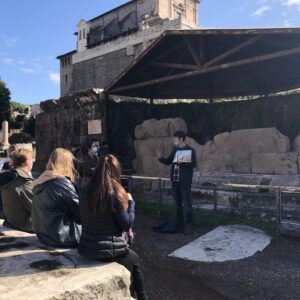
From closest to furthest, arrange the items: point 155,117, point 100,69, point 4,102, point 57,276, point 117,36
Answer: point 57,276, point 155,117, point 4,102, point 100,69, point 117,36

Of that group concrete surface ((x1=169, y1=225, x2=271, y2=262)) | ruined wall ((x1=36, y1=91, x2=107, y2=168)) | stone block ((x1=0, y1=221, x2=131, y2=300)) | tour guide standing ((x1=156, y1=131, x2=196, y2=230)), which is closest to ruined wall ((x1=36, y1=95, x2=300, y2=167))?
ruined wall ((x1=36, y1=91, x2=107, y2=168))

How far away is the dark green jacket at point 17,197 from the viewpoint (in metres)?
4.66

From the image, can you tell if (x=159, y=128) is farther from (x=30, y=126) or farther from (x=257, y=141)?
(x=30, y=126)

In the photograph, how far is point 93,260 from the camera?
11.5ft

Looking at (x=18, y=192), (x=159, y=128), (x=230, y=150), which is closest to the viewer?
(x=18, y=192)

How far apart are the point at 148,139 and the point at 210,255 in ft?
21.1

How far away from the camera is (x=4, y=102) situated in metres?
45.1

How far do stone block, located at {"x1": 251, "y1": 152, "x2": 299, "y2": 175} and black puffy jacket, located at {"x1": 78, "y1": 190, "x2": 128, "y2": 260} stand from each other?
6310 mm

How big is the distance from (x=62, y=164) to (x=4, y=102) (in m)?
44.5

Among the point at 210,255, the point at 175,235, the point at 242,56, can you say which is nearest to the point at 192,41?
the point at 242,56

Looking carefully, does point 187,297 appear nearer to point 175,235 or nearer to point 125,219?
point 125,219

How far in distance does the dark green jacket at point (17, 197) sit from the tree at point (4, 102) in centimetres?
4329

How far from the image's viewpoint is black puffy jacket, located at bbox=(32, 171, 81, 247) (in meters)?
3.82

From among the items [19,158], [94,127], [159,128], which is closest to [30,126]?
[94,127]
